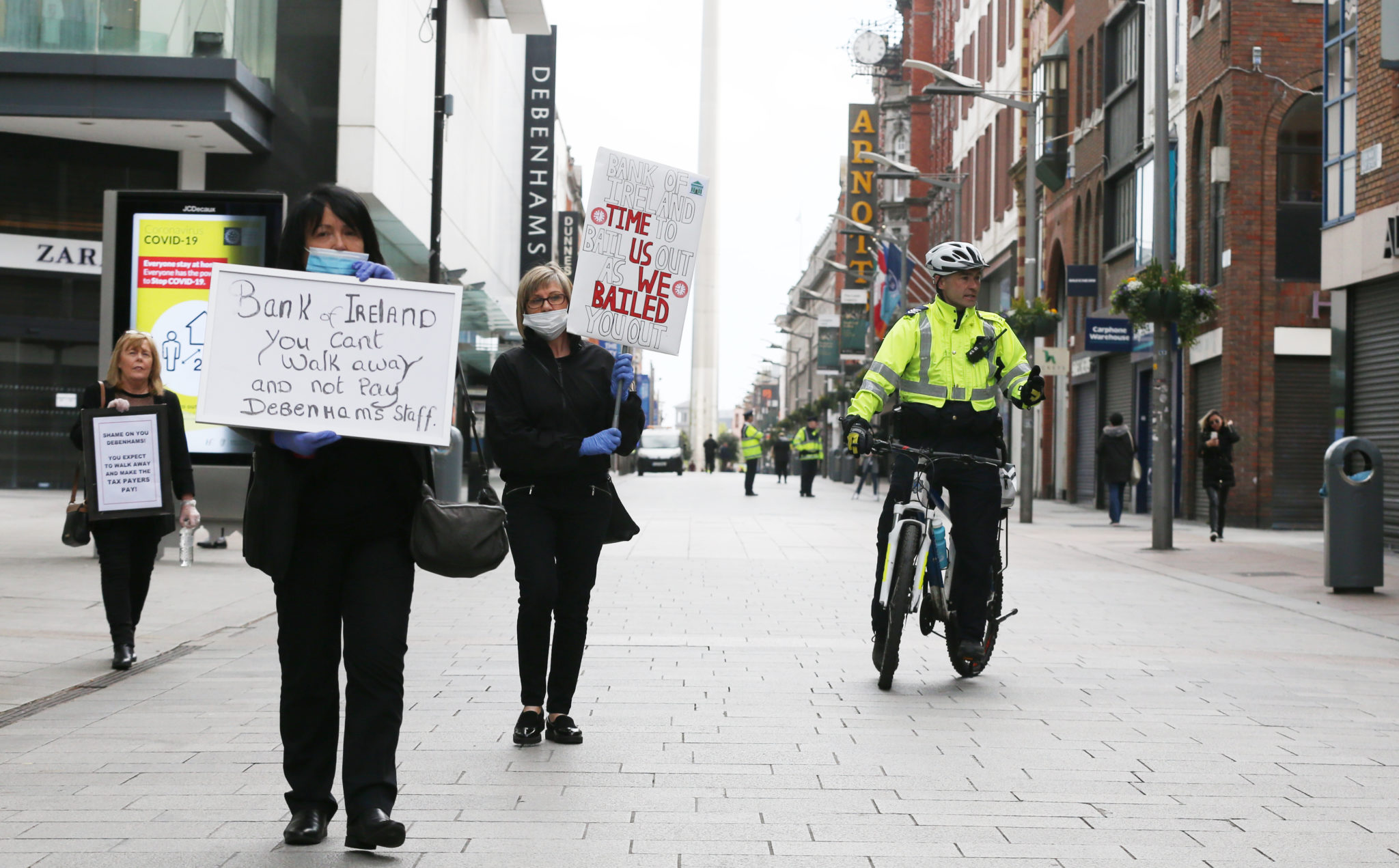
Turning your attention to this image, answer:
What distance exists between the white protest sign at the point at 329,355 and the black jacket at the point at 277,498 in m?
0.08

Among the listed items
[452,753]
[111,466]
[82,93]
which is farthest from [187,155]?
[452,753]

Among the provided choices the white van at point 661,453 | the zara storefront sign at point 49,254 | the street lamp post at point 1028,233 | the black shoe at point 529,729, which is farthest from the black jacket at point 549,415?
the white van at point 661,453

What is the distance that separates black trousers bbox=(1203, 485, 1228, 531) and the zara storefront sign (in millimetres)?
18499

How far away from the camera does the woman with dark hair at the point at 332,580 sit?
458 cm

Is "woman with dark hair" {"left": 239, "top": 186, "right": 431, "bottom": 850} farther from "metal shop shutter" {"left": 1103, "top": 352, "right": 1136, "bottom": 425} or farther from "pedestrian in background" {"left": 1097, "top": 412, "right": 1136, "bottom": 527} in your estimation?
"metal shop shutter" {"left": 1103, "top": 352, "right": 1136, "bottom": 425}

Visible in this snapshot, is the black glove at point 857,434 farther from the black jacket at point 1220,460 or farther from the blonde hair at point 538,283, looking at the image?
the black jacket at point 1220,460

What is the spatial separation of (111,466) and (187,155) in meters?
19.6

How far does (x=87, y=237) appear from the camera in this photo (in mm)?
28766

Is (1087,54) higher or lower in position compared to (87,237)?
higher

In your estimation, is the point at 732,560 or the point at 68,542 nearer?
the point at 68,542

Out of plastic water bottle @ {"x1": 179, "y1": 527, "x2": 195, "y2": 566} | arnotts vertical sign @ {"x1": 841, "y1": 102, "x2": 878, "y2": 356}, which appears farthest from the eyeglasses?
arnotts vertical sign @ {"x1": 841, "y1": 102, "x2": 878, "y2": 356}

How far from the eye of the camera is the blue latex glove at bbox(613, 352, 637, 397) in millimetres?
6328

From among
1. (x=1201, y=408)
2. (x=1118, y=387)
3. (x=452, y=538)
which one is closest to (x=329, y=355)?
(x=452, y=538)

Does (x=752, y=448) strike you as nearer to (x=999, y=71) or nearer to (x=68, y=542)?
(x=999, y=71)
